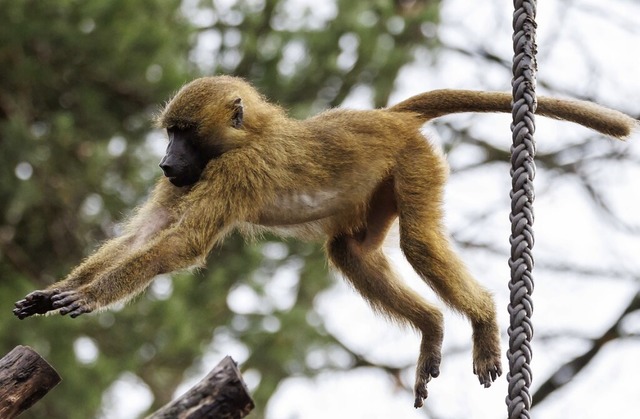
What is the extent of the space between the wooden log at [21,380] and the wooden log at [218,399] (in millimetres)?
542

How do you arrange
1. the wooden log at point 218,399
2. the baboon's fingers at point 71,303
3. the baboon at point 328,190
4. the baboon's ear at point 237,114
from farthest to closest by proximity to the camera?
1. the baboon's ear at point 237,114
2. the baboon at point 328,190
3. the baboon's fingers at point 71,303
4. the wooden log at point 218,399

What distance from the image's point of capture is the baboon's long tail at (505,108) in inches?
156

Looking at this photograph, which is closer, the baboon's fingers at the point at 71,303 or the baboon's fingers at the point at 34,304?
the baboon's fingers at the point at 34,304

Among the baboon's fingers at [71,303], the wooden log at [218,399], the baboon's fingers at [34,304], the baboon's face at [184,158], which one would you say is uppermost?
the wooden log at [218,399]

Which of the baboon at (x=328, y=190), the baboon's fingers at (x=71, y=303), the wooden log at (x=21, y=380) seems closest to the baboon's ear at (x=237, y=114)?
the baboon at (x=328, y=190)

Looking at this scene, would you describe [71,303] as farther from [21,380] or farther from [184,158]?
[184,158]

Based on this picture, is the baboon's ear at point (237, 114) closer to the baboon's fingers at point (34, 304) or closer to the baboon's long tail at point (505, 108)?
the baboon's long tail at point (505, 108)

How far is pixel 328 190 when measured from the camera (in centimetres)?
421

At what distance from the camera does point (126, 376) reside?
25.4 feet

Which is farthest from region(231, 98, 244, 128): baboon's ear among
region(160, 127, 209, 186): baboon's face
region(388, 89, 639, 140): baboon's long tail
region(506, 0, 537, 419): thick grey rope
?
region(506, 0, 537, 419): thick grey rope

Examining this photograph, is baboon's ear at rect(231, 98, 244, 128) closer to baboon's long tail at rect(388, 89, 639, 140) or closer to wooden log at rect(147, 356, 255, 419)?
baboon's long tail at rect(388, 89, 639, 140)

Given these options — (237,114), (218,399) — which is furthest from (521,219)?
(237,114)

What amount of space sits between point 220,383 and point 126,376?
534 cm

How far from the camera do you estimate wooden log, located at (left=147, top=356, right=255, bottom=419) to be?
259 cm
